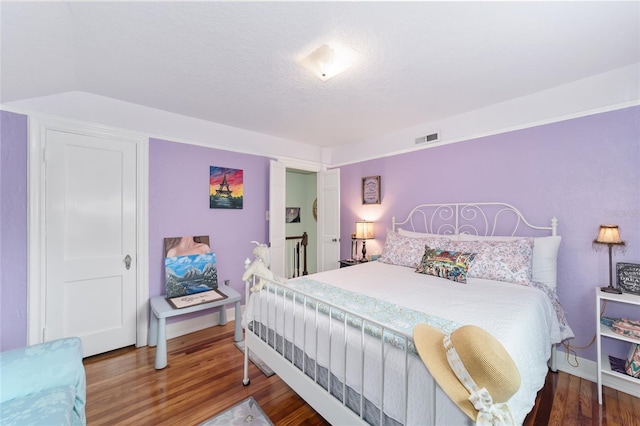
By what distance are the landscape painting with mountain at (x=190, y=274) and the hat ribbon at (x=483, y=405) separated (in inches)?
112

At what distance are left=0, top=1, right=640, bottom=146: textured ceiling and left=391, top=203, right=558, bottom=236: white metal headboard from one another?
44.3 inches

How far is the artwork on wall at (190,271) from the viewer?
113 inches

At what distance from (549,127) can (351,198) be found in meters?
2.51

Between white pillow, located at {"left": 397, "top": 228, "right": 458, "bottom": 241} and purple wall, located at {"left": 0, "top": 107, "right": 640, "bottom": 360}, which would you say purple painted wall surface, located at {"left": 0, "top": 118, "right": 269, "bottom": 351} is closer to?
purple wall, located at {"left": 0, "top": 107, "right": 640, "bottom": 360}

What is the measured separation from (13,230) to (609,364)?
4.99m

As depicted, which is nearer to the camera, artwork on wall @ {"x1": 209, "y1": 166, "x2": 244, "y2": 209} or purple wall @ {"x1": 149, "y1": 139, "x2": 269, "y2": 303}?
purple wall @ {"x1": 149, "y1": 139, "x2": 269, "y2": 303}

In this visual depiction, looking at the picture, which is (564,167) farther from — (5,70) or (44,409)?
(5,70)

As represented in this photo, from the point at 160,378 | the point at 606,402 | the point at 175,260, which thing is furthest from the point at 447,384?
the point at 175,260

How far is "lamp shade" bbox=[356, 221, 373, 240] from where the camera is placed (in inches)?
148

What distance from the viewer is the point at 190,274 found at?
119 inches

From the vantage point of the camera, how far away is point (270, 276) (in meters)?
2.12

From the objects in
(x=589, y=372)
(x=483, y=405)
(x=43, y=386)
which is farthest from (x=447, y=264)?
(x=43, y=386)

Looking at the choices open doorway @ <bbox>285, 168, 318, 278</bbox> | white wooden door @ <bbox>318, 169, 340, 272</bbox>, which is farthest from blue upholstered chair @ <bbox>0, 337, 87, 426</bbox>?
open doorway @ <bbox>285, 168, 318, 278</bbox>

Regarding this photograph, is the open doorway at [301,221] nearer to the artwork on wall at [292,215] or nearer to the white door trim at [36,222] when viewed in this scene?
the artwork on wall at [292,215]
